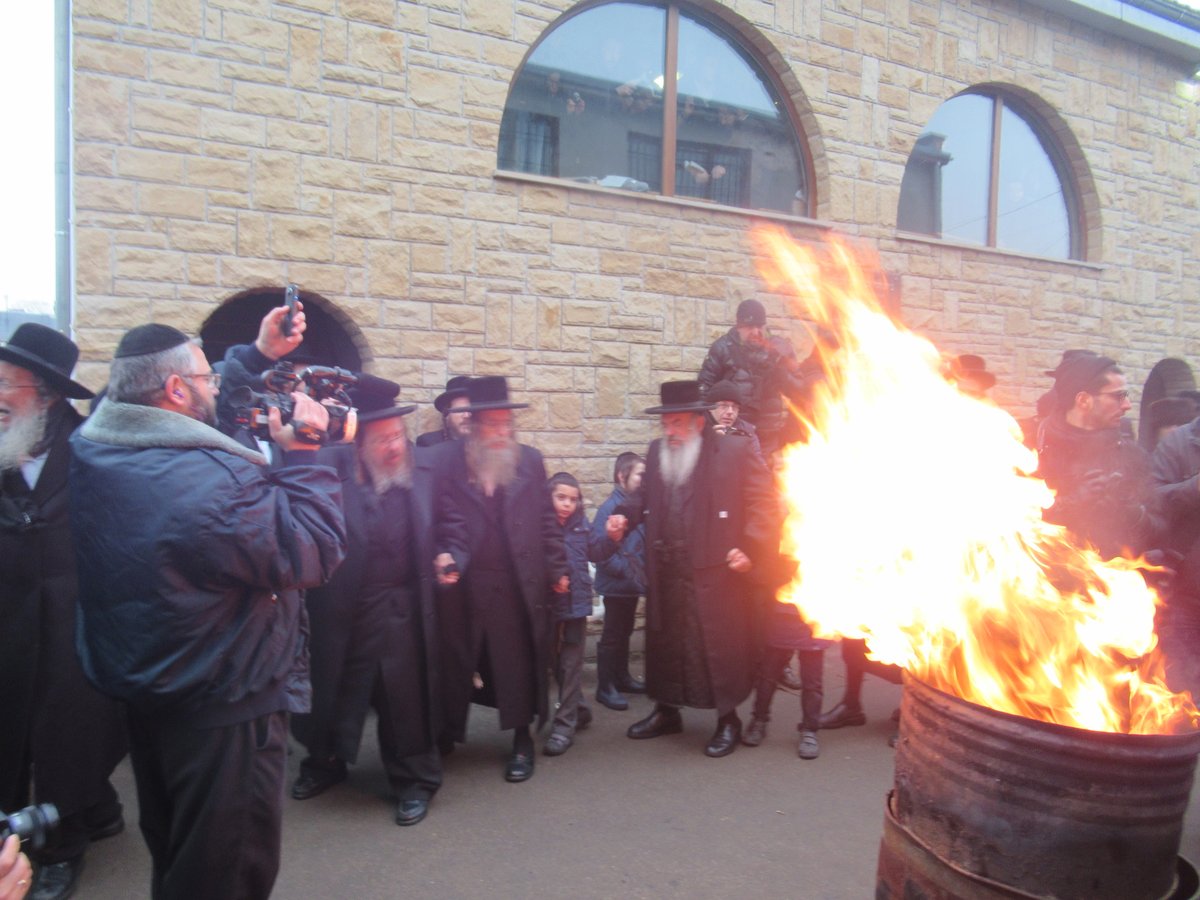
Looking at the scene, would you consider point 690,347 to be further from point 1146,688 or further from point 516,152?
point 1146,688

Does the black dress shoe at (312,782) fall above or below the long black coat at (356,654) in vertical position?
below

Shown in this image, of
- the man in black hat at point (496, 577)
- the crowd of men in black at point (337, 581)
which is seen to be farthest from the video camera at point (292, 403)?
the man in black hat at point (496, 577)

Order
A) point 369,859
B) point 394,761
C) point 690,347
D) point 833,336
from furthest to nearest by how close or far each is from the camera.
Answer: point 833,336, point 690,347, point 394,761, point 369,859

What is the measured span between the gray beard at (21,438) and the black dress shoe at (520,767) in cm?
288

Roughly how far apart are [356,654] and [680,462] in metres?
2.21

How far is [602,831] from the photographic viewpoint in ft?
14.1

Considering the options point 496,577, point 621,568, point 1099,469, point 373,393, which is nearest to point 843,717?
point 621,568

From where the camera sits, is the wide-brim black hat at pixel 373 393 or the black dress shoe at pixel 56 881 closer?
the black dress shoe at pixel 56 881

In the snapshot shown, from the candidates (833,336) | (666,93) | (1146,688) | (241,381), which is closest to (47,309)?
(241,381)

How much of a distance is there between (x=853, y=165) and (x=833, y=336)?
181 centimetres

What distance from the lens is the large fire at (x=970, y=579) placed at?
9.02 feet

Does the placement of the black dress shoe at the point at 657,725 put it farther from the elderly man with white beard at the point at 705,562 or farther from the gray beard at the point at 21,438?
the gray beard at the point at 21,438

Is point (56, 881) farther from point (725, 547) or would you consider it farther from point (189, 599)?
point (725, 547)

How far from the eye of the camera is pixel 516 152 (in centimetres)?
764
